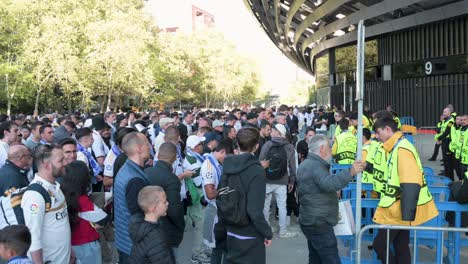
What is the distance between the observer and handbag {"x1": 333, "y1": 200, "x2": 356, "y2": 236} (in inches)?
185

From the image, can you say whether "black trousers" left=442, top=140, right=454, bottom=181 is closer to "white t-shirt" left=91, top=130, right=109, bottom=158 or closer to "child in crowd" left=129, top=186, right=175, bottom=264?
"white t-shirt" left=91, top=130, right=109, bottom=158

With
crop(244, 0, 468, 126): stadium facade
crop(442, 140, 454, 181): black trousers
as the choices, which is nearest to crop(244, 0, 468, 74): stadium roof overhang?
crop(244, 0, 468, 126): stadium facade

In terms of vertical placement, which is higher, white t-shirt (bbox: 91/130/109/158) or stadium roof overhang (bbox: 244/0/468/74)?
stadium roof overhang (bbox: 244/0/468/74)

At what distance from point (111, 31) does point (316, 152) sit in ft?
96.8

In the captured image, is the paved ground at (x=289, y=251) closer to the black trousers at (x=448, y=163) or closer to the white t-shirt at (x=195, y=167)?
the white t-shirt at (x=195, y=167)

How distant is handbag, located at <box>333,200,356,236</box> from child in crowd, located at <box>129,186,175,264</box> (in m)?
1.88

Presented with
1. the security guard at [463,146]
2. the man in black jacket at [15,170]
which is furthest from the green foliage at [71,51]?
the man in black jacket at [15,170]

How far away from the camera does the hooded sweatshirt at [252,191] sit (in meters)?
3.99

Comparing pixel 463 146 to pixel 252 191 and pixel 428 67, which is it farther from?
pixel 428 67

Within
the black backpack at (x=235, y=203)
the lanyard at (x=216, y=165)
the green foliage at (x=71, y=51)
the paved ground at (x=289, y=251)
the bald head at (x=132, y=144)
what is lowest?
the paved ground at (x=289, y=251)

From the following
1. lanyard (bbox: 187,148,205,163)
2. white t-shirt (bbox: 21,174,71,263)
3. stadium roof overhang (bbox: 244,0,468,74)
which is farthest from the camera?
stadium roof overhang (bbox: 244,0,468,74)

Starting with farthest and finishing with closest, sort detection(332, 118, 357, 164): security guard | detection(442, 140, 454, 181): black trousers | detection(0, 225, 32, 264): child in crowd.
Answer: detection(442, 140, 454, 181): black trousers, detection(332, 118, 357, 164): security guard, detection(0, 225, 32, 264): child in crowd

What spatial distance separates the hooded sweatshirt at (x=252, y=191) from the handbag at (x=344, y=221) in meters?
1.00

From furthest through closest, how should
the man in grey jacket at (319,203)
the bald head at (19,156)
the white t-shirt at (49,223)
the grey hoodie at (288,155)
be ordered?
1. the grey hoodie at (288,155)
2. the bald head at (19,156)
3. the man in grey jacket at (319,203)
4. the white t-shirt at (49,223)
